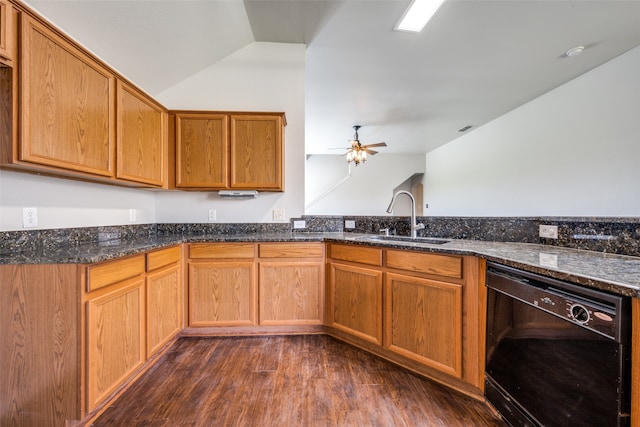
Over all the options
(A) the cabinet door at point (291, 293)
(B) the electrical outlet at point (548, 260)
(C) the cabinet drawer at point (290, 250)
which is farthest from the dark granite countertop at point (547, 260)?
(A) the cabinet door at point (291, 293)

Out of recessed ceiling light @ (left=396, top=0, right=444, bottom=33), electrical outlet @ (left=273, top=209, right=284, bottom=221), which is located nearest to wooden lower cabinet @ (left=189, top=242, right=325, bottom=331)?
electrical outlet @ (left=273, top=209, right=284, bottom=221)

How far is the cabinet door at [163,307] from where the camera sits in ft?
5.88

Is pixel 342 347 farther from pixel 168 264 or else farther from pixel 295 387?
pixel 168 264

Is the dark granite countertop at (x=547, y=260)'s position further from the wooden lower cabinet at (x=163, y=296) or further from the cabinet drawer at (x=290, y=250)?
the cabinet drawer at (x=290, y=250)

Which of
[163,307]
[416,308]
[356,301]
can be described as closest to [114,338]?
[163,307]

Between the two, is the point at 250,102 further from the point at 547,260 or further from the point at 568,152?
the point at 568,152

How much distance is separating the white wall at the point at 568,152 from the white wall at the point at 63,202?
Result: 492 cm

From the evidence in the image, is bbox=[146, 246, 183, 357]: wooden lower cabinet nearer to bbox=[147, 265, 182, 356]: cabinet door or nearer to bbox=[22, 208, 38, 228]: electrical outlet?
bbox=[147, 265, 182, 356]: cabinet door

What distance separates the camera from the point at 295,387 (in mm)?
1631

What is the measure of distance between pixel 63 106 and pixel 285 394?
2.07 m

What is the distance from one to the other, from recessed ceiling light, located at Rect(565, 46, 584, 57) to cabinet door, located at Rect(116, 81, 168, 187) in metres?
4.16

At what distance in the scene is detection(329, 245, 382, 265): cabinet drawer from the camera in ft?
6.38

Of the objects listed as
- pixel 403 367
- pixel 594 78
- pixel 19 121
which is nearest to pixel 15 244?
pixel 19 121

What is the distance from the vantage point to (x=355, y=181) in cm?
760
